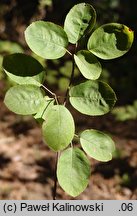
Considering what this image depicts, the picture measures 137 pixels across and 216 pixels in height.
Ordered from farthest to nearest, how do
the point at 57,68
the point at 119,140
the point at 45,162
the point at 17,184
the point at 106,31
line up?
the point at 57,68 < the point at 119,140 < the point at 45,162 < the point at 17,184 < the point at 106,31

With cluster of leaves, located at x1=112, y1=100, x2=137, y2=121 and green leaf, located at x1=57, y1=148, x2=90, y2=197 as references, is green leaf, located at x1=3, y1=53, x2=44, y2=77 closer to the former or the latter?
green leaf, located at x1=57, y1=148, x2=90, y2=197

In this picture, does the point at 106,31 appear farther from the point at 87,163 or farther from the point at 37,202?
the point at 37,202

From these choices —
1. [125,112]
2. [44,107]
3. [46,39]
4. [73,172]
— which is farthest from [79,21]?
[125,112]

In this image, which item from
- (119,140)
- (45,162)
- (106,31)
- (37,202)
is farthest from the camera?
(119,140)

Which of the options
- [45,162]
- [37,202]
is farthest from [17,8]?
[37,202]

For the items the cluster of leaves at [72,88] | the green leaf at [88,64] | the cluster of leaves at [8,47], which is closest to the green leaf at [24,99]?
the cluster of leaves at [72,88]

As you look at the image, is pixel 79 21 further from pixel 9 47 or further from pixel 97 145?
pixel 9 47

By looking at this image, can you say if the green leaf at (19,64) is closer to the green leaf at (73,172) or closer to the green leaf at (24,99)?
the green leaf at (24,99)
